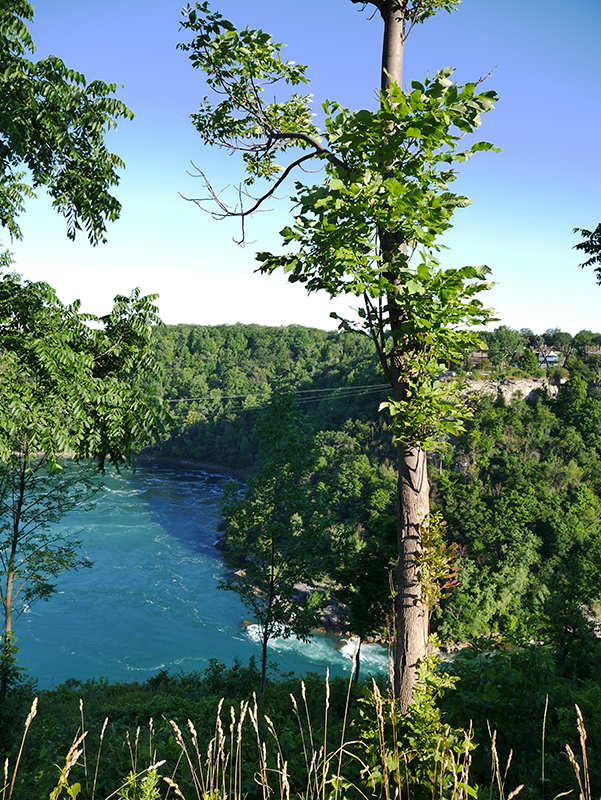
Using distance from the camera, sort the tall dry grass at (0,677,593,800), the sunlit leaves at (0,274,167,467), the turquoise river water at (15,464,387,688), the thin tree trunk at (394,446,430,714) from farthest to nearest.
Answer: the turquoise river water at (15,464,387,688)
the sunlit leaves at (0,274,167,467)
the thin tree trunk at (394,446,430,714)
the tall dry grass at (0,677,593,800)

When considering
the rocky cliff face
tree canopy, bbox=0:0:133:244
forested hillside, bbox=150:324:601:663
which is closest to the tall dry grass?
tree canopy, bbox=0:0:133:244

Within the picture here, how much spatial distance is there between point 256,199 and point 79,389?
1.93 metres

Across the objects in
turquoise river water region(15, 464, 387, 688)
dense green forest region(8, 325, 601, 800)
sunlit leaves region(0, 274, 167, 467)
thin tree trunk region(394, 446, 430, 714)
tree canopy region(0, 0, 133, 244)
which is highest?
tree canopy region(0, 0, 133, 244)

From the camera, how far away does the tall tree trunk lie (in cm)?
280

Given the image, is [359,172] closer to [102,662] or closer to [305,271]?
[305,271]

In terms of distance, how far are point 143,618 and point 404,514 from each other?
22.8 metres

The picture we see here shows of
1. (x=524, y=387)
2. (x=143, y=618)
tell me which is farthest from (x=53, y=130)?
(x=524, y=387)

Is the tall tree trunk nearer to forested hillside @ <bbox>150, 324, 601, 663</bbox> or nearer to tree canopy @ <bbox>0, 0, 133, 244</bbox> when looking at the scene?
tree canopy @ <bbox>0, 0, 133, 244</bbox>

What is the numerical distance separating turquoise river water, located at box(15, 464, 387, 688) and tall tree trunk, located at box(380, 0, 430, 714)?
619 inches

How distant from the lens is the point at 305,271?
3.05 metres

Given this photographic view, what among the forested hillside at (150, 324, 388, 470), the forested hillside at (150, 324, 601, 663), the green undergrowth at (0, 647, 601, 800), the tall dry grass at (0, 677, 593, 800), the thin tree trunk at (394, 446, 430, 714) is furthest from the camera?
the forested hillside at (150, 324, 388, 470)

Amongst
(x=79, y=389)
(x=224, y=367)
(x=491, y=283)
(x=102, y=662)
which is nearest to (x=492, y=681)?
(x=491, y=283)

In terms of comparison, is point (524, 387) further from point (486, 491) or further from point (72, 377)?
point (72, 377)

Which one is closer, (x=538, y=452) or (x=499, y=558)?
(x=499, y=558)
